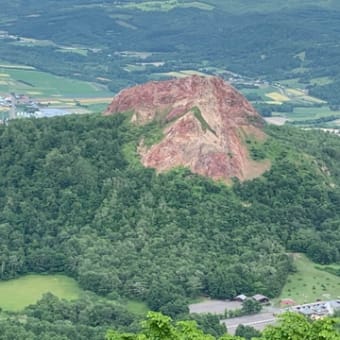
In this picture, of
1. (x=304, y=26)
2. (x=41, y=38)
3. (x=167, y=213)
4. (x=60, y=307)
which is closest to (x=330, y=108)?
(x=304, y=26)

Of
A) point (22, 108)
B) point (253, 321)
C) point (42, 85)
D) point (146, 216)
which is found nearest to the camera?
point (253, 321)

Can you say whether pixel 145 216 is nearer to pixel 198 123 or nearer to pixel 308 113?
pixel 198 123

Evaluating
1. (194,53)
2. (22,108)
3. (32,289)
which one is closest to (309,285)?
(32,289)

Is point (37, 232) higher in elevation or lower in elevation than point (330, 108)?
higher

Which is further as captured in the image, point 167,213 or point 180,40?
point 180,40

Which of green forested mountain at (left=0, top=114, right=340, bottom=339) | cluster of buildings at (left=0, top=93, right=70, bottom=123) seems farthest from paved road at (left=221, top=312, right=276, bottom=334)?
cluster of buildings at (left=0, top=93, right=70, bottom=123)

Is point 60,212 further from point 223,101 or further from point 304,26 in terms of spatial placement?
point 304,26
